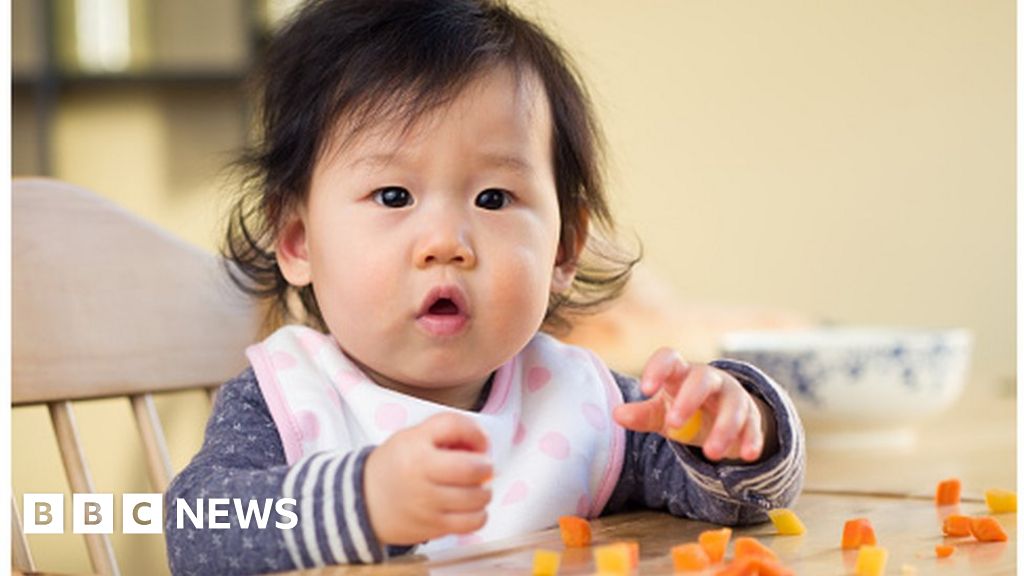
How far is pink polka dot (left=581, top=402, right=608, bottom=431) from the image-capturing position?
1.04 metres

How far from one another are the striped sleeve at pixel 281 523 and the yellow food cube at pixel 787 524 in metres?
0.23

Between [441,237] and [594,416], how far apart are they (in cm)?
21

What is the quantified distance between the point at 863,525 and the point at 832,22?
2559 mm

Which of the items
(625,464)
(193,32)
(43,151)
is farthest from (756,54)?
(625,464)

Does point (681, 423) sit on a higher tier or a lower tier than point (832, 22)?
lower

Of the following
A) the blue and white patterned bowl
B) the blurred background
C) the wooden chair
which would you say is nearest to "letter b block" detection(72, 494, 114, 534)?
the wooden chair

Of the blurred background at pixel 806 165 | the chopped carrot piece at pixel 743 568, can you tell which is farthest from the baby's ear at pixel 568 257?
the blurred background at pixel 806 165

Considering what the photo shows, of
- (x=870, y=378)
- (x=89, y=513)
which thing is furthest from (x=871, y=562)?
(x=870, y=378)

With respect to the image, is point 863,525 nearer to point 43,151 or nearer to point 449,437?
point 449,437

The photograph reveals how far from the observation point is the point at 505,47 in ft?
3.24

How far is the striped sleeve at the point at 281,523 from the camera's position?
74cm

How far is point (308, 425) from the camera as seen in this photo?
→ 3.12 ft

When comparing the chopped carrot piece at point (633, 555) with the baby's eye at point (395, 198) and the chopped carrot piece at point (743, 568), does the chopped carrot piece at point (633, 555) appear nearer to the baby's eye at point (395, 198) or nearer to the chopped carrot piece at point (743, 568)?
the chopped carrot piece at point (743, 568)

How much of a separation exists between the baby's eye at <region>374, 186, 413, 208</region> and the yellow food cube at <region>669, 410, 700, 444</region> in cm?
21
